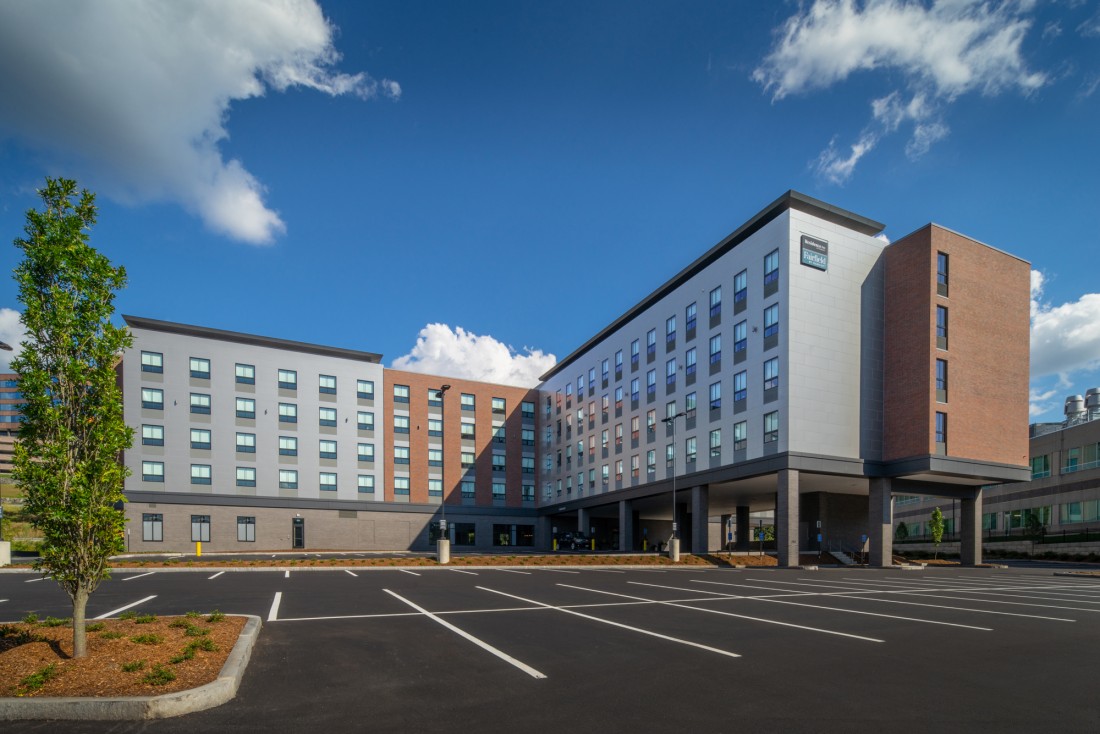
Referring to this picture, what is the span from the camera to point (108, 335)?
814 cm

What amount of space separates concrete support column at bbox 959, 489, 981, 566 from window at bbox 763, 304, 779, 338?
19688 mm

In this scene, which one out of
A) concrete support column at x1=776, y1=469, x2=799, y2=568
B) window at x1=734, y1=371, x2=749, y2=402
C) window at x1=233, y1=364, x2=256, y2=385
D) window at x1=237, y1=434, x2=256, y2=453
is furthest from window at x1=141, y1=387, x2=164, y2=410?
concrete support column at x1=776, y1=469, x2=799, y2=568

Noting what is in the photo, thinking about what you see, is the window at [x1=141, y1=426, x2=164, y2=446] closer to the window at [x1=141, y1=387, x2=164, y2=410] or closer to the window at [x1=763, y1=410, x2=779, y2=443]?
the window at [x1=141, y1=387, x2=164, y2=410]

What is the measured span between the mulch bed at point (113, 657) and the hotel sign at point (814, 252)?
35336mm

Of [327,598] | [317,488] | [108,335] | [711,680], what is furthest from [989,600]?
[317,488]

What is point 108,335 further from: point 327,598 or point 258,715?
point 327,598

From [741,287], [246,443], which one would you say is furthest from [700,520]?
[246,443]

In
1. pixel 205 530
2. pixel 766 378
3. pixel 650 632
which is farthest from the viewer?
pixel 205 530

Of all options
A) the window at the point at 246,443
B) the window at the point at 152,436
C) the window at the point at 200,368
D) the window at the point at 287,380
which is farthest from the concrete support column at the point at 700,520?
the window at the point at 152,436

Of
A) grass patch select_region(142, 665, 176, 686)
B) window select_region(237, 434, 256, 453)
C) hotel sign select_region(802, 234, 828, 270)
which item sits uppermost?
hotel sign select_region(802, 234, 828, 270)

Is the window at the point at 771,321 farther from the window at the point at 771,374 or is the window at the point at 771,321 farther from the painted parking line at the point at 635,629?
the painted parking line at the point at 635,629

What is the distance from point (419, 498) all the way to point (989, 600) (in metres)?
53.3

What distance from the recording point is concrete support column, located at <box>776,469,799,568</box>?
3578 cm

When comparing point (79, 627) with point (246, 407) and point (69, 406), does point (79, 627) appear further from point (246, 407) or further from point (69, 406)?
point (246, 407)
